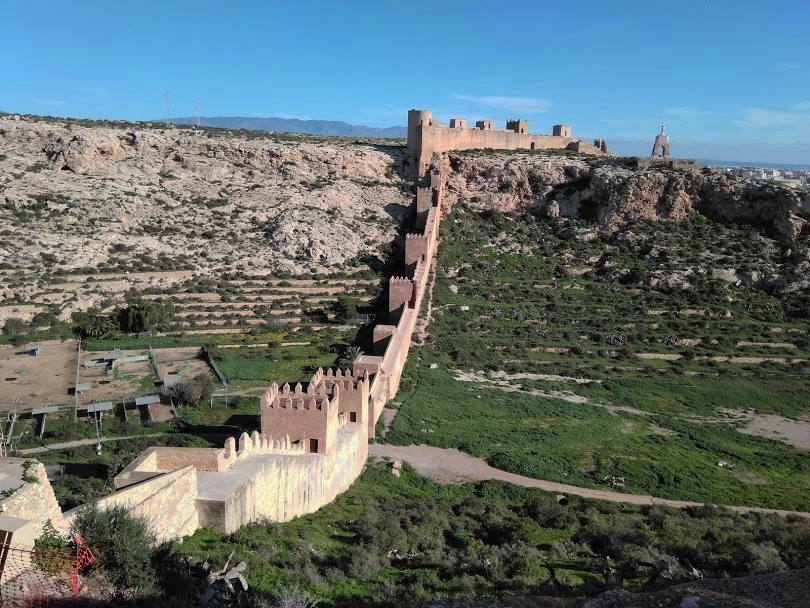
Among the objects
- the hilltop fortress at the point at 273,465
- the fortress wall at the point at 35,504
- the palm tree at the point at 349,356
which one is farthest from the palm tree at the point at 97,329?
the fortress wall at the point at 35,504

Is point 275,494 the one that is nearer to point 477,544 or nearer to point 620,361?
point 477,544

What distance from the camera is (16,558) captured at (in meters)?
6.70

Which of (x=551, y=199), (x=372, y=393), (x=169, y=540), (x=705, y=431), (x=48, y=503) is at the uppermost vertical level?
(x=551, y=199)

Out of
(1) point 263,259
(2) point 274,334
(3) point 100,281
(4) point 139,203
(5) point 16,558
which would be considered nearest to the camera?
(5) point 16,558

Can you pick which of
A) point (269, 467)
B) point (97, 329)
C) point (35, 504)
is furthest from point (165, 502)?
point (97, 329)

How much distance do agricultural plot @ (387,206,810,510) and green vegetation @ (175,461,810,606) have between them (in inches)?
102

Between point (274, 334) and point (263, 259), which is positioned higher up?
point (263, 259)

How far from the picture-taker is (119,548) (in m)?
7.51

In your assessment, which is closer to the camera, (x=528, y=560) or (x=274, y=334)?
(x=528, y=560)

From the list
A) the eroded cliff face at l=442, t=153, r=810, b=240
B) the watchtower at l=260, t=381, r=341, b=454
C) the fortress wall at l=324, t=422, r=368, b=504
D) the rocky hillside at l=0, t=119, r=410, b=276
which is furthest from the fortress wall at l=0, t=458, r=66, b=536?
the eroded cliff face at l=442, t=153, r=810, b=240

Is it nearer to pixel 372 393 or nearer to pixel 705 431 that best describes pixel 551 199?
pixel 705 431

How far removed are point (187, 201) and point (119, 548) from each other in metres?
37.6

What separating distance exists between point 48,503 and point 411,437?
13336 mm

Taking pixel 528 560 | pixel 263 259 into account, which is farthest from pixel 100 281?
pixel 528 560
